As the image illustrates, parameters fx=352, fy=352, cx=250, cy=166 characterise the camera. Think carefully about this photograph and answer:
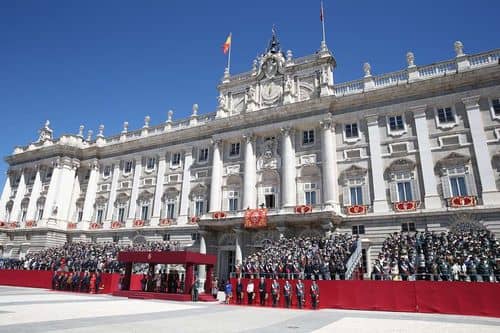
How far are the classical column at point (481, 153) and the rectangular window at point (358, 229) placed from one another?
27.9 ft

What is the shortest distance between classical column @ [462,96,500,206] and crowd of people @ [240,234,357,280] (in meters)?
10.0

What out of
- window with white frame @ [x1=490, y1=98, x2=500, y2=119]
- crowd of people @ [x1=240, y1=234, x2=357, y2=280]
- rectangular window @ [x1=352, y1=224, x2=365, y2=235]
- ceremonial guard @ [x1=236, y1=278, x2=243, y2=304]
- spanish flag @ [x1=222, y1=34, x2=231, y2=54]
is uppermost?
spanish flag @ [x1=222, y1=34, x2=231, y2=54]

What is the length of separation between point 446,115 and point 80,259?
107ft

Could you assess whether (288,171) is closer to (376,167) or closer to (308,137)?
(308,137)

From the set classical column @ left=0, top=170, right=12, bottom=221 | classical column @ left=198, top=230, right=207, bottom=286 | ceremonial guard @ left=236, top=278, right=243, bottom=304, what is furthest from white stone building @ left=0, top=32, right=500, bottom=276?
ceremonial guard @ left=236, top=278, right=243, bottom=304

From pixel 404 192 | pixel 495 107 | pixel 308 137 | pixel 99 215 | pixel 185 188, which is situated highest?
pixel 308 137

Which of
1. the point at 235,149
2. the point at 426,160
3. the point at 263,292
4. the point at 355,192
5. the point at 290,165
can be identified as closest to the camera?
the point at 263,292

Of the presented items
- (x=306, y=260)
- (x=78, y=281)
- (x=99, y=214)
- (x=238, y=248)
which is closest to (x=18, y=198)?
(x=99, y=214)

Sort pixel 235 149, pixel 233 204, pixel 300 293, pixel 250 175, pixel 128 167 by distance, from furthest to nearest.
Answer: pixel 128 167 → pixel 235 149 → pixel 233 204 → pixel 250 175 → pixel 300 293

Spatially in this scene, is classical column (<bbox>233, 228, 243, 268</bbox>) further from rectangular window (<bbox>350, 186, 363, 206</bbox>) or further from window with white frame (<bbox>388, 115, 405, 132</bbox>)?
window with white frame (<bbox>388, 115, 405, 132</bbox>)

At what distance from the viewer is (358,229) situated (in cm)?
A: 2822

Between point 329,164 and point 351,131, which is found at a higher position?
point 351,131

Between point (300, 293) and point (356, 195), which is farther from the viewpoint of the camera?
point (356, 195)

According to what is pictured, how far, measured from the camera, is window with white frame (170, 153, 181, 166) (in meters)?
40.2
